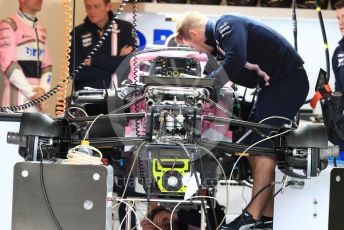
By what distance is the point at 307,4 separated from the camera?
702 centimetres

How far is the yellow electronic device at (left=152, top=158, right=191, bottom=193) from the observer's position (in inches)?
102

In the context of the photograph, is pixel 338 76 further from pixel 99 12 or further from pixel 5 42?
pixel 5 42

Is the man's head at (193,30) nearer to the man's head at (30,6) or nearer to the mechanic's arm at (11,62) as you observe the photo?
the mechanic's arm at (11,62)

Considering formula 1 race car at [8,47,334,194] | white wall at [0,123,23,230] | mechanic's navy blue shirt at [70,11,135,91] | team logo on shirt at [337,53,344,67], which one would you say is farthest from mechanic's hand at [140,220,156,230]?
mechanic's navy blue shirt at [70,11,135,91]

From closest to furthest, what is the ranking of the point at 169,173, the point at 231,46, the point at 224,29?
the point at 169,173, the point at 231,46, the point at 224,29

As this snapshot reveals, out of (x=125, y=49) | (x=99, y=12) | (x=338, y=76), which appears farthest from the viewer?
(x=99, y=12)

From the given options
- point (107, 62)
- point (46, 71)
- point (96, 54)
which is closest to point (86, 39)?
point (96, 54)

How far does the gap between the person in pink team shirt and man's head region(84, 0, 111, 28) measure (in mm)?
562

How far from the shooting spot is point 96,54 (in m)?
6.64

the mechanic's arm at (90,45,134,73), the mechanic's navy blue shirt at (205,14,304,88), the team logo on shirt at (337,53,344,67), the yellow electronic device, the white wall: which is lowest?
the white wall

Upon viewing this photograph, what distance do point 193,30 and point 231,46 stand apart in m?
0.44

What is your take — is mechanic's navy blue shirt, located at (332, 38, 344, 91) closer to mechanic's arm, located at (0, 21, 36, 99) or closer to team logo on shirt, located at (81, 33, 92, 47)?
team logo on shirt, located at (81, 33, 92, 47)

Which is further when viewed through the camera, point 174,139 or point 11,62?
→ point 11,62

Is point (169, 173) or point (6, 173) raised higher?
point (169, 173)
